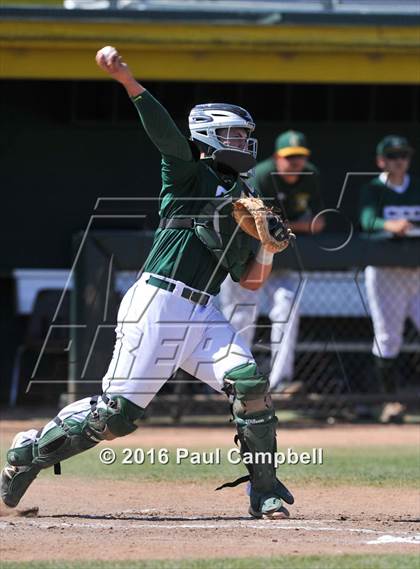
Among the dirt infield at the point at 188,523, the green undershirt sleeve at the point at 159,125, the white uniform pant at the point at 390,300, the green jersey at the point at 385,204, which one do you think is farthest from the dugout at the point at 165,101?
the green undershirt sleeve at the point at 159,125

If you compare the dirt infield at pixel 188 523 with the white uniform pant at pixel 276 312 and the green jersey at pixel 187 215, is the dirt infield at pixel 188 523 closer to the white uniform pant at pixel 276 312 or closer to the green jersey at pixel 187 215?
the green jersey at pixel 187 215

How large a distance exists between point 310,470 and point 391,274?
3.06 m

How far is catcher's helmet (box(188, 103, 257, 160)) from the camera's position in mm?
5758

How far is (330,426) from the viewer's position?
10.2m

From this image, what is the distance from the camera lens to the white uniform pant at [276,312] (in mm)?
9984

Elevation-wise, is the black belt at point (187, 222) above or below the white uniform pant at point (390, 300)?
above

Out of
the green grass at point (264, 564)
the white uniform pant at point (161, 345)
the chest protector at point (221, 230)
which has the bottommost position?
the green grass at point (264, 564)

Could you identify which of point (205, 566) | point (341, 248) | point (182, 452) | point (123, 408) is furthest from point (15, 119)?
point (205, 566)

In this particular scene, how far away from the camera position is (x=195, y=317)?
5.70m

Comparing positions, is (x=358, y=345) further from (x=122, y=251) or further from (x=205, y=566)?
(x=205, y=566)

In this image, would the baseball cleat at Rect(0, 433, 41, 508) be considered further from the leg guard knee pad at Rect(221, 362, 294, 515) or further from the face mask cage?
the face mask cage

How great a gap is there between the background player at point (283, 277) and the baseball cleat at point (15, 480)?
4253 millimetres

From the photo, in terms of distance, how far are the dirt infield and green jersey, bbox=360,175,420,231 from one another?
3669 mm

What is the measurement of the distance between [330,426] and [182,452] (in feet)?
7.18
